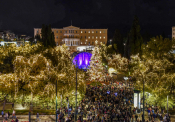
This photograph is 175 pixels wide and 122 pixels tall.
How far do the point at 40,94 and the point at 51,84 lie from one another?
1484 millimetres

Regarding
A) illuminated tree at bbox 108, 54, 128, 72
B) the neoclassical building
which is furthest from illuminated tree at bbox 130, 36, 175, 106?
the neoclassical building

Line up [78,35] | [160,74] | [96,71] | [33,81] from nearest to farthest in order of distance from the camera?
[33,81] < [160,74] < [96,71] < [78,35]

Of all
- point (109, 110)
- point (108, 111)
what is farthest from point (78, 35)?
point (108, 111)

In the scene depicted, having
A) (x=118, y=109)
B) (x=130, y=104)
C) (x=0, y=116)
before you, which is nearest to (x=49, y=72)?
(x=0, y=116)

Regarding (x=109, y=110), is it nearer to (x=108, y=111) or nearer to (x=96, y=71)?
(x=108, y=111)

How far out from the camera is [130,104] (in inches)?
909

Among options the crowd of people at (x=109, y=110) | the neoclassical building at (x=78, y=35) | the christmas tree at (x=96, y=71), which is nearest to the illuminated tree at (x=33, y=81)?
the crowd of people at (x=109, y=110)

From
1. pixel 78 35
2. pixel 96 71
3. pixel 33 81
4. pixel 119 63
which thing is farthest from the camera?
pixel 78 35

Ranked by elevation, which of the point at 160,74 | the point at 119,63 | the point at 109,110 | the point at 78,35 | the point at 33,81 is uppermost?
the point at 78,35

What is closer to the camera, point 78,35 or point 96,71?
point 96,71

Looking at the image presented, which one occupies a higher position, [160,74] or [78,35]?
[78,35]

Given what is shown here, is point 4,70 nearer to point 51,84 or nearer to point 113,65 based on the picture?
point 51,84

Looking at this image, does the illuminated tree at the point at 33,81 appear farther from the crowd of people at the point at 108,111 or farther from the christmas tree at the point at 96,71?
the christmas tree at the point at 96,71

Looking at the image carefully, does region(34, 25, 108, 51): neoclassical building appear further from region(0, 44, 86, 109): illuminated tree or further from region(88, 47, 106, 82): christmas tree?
region(0, 44, 86, 109): illuminated tree
